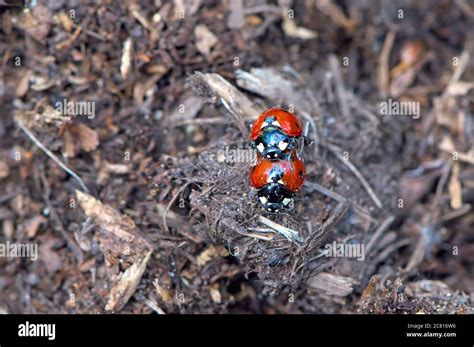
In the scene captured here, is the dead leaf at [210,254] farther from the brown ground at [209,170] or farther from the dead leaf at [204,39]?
the dead leaf at [204,39]

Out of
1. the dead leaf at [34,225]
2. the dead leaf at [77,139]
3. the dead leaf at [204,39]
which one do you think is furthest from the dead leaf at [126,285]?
the dead leaf at [204,39]

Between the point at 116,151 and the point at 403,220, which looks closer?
the point at 116,151

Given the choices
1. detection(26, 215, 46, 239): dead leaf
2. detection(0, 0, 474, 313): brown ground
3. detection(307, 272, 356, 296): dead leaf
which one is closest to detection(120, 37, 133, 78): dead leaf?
detection(0, 0, 474, 313): brown ground

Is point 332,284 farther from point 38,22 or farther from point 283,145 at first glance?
point 38,22

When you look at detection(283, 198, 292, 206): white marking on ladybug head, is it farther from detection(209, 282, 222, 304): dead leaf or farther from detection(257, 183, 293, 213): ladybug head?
detection(209, 282, 222, 304): dead leaf

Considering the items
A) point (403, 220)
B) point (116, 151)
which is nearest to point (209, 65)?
point (116, 151)
